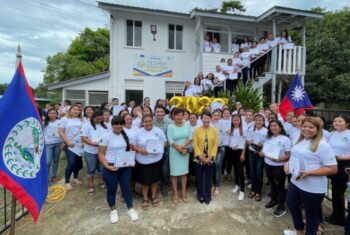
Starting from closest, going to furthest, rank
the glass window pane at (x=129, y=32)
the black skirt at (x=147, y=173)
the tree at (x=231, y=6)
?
the black skirt at (x=147, y=173)
the glass window pane at (x=129, y=32)
the tree at (x=231, y=6)

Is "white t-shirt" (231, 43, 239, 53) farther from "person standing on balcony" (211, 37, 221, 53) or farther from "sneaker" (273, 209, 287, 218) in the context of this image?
"sneaker" (273, 209, 287, 218)

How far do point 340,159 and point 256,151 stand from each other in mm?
1268

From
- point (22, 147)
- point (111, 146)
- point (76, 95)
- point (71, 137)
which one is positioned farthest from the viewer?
point (76, 95)

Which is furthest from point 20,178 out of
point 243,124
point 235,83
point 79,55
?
point 79,55

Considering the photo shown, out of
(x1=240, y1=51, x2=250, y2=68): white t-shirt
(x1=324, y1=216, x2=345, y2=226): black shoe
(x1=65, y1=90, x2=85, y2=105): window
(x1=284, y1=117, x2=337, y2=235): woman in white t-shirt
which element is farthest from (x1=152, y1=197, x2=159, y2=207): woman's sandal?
(x1=65, y1=90, x2=85, y2=105): window

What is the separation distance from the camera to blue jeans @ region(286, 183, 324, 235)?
285 centimetres

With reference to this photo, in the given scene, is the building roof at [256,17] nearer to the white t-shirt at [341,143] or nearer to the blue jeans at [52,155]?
the blue jeans at [52,155]

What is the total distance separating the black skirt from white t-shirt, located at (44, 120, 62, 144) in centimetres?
210

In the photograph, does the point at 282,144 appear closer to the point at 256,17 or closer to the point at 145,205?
the point at 145,205

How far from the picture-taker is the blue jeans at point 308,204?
2854 millimetres

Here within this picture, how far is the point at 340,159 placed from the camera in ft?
11.3

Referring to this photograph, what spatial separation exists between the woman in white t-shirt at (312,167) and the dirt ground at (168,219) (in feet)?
3.21

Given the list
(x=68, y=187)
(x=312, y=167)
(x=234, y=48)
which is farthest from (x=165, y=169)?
(x=234, y=48)

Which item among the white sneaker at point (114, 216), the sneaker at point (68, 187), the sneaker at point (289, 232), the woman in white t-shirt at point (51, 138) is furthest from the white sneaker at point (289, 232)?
the woman in white t-shirt at point (51, 138)
